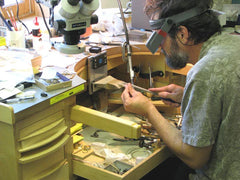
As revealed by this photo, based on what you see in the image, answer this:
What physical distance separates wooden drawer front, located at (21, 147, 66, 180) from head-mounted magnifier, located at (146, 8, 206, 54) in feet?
1.84

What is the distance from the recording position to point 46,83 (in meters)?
1.22

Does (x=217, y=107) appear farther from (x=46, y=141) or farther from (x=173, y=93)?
(x=46, y=141)

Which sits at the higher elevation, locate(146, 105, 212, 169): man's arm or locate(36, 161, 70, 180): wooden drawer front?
locate(146, 105, 212, 169): man's arm

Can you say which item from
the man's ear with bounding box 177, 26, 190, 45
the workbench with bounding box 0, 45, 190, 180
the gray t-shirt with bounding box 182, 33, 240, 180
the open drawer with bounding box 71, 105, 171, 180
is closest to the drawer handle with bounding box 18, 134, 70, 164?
the workbench with bounding box 0, 45, 190, 180

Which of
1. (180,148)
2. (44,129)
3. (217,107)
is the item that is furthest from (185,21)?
(44,129)

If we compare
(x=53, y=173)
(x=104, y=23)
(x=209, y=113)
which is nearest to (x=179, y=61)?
(x=209, y=113)

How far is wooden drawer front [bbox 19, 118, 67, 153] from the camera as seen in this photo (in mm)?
1124

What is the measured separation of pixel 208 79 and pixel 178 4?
0.94ft

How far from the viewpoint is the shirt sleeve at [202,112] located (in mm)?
994

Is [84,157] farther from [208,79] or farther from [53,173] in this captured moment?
[208,79]

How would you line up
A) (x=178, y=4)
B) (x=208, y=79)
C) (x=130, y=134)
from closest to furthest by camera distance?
(x=208, y=79)
(x=178, y=4)
(x=130, y=134)

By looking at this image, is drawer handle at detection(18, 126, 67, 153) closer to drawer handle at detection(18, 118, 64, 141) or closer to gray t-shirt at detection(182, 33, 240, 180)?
drawer handle at detection(18, 118, 64, 141)

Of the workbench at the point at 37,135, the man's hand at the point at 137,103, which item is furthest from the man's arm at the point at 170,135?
the workbench at the point at 37,135

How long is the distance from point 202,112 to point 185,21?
324 millimetres
